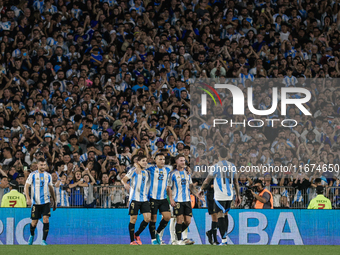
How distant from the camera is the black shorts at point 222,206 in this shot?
12.2 meters

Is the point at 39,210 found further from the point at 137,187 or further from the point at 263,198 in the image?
the point at 263,198

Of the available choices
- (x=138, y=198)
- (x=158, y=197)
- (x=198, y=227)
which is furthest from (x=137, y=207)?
(x=198, y=227)

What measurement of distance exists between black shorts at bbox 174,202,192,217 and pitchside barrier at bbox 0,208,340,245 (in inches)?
36.6

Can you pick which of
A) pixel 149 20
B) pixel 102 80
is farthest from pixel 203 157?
pixel 149 20

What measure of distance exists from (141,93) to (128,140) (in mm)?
1934

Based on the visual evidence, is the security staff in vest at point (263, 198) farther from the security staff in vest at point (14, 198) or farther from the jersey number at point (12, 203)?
the jersey number at point (12, 203)

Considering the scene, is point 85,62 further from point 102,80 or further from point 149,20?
point 149,20

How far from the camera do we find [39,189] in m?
12.3

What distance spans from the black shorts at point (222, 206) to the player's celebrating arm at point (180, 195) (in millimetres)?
403

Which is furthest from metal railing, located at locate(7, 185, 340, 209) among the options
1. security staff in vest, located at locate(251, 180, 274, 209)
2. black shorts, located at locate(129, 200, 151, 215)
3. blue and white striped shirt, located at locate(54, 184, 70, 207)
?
black shorts, located at locate(129, 200, 151, 215)

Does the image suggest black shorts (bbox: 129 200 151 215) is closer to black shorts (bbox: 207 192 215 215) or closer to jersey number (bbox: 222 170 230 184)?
black shorts (bbox: 207 192 215 215)

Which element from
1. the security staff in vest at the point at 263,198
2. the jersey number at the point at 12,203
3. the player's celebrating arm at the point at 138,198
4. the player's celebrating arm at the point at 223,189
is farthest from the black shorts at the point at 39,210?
the security staff in vest at the point at 263,198

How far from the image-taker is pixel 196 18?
1942 centimetres

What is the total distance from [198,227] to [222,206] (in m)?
1.26
